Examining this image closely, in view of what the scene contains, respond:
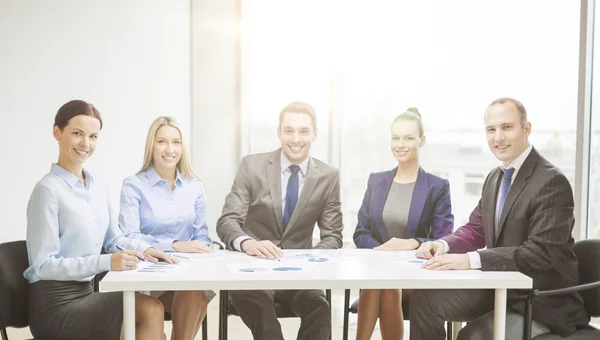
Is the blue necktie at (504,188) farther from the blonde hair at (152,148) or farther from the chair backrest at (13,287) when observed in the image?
the chair backrest at (13,287)

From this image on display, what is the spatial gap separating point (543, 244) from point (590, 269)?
1.21ft

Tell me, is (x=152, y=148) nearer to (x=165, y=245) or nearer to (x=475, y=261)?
(x=165, y=245)

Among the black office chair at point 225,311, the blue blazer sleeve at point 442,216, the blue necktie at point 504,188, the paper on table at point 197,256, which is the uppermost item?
the blue necktie at point 504,188

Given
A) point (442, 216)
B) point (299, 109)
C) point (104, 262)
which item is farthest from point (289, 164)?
point (104, 262)

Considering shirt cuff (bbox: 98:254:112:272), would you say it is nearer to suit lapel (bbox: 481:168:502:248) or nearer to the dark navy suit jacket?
the dark navy suit jacket

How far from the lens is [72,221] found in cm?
272

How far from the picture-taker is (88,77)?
527 cm

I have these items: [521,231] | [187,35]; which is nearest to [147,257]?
[521,231]

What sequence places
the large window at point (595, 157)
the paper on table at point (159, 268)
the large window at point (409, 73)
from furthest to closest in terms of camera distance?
the large window at point (409, 73)
the large window at point (595, 157)
the paper on table at point (159, 268)

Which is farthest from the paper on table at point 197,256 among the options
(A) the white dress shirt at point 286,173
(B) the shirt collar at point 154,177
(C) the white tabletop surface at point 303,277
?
(A) the white dress shirt at point 286,173

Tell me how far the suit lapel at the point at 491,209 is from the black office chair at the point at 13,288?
83.4 inches

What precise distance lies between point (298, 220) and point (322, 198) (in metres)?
0.19

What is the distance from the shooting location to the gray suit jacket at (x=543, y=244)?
108 inches

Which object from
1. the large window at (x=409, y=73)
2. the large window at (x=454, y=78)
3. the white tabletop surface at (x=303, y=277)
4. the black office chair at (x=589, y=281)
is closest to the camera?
the white tabletop surface at (x=303, y=277)
